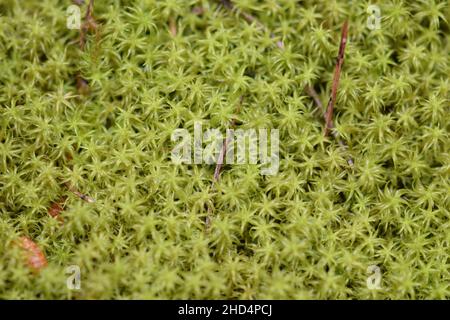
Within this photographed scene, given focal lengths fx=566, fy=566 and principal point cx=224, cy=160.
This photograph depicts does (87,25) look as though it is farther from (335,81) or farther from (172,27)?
(335,81)

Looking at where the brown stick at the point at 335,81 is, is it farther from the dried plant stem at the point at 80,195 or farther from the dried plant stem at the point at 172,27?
the dried plant stem at the point at 80,195

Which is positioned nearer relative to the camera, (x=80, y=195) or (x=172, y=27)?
(x=80, y=195)

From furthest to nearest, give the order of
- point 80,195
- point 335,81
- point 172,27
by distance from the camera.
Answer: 1. point 172,27
2. point 335,81
3. point 80,195

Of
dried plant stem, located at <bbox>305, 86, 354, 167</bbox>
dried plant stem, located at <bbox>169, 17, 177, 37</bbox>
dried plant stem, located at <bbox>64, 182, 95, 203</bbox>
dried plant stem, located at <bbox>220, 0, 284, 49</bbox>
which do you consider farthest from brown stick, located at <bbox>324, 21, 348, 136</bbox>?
dried plant stem, located at <bbox>64, 182, 95, 203</bbox>

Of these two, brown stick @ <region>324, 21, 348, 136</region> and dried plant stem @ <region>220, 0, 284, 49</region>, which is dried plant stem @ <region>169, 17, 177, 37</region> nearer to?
dried plant stem @ <region>220, 0, 284, 49</region>

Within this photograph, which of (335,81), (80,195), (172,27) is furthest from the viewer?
(172,27)

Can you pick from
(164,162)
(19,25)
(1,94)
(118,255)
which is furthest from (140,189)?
(19,25)

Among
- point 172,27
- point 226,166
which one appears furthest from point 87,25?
point 226,166

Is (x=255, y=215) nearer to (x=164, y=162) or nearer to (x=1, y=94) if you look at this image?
(x=164, y=162)
